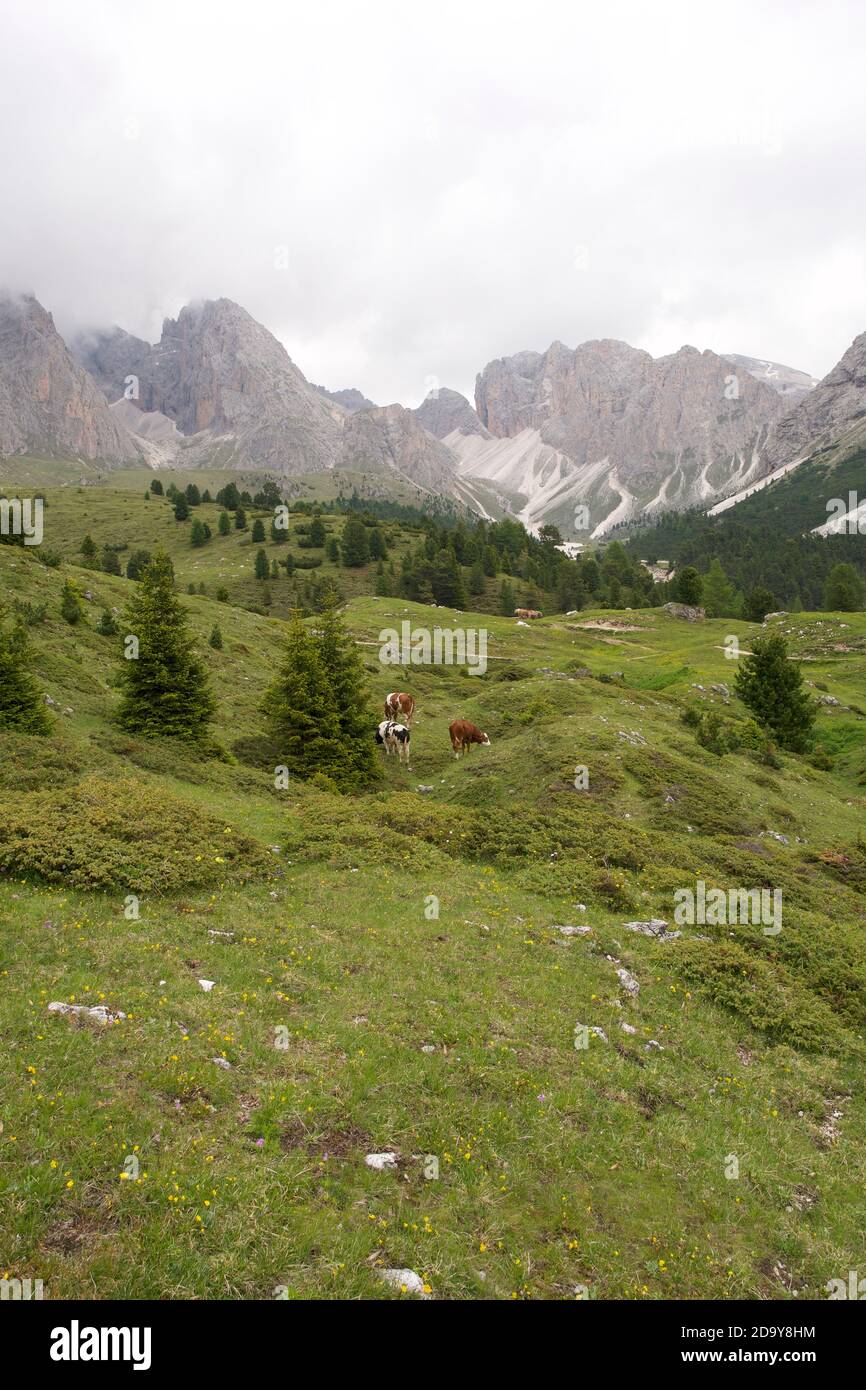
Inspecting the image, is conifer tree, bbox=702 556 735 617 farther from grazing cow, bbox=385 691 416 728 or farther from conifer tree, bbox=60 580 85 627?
conifer tree, bbox=60 580 85 627

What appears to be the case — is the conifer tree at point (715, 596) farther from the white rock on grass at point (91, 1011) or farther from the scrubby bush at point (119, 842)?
the white rock on grass at point (91, 1011)

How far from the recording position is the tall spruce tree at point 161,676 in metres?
28.7

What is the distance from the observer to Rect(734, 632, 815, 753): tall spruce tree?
46.6 metres

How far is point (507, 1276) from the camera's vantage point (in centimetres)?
763

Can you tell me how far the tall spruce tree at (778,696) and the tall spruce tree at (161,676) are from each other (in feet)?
128

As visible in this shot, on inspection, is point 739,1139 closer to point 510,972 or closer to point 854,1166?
point 854,1166

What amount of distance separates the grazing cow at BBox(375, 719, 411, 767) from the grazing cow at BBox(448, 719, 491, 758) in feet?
8.41

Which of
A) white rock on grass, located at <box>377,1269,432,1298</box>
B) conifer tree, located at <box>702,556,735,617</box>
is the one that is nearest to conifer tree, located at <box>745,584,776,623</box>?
conifer tree, located at <box>702,556,735,617</box>

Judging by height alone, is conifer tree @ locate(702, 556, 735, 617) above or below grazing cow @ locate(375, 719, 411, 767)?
above

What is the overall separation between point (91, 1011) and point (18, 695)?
58.2 feet

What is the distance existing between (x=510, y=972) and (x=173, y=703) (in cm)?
2042

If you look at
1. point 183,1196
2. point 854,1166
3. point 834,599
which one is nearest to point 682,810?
point 854,1166

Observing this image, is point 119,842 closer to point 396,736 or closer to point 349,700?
point 349,700

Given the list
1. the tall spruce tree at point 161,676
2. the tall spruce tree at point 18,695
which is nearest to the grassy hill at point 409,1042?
the tall spruce tree at point 18,695
